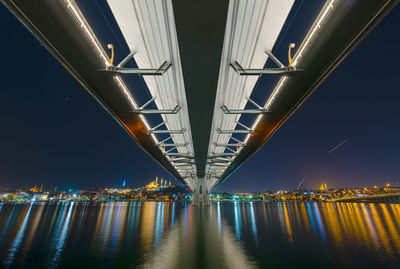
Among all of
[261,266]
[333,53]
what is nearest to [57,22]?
[333,53]

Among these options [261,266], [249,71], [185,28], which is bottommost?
[261,266]

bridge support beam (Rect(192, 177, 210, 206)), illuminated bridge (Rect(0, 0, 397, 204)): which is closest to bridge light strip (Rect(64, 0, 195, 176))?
illuminated bridge (Rect(0, 0, 397, 204))

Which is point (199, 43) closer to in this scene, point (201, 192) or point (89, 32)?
point (89, 32)

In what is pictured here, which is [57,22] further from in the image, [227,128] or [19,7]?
[227,128]

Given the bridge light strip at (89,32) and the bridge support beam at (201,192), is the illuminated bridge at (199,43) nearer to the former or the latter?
the bridge light strip at (89,32)

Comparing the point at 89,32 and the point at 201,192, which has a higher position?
the point at 201,192

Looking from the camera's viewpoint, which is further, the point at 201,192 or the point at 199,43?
the point at 201,192

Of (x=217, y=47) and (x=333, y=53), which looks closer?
(x=217, y=47)

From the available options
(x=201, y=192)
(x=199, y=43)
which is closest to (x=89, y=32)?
(x=199, y=43)

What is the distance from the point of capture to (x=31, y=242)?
12547 millimetres

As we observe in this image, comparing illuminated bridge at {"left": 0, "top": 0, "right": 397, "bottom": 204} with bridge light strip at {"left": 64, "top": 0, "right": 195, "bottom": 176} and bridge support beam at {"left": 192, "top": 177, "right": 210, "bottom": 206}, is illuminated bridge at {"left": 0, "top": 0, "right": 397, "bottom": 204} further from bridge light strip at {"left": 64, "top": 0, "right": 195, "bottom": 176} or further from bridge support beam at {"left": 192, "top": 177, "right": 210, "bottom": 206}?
bridge support beam at {"left": 192, "top": 177, "right": 210, "bottom": 206}

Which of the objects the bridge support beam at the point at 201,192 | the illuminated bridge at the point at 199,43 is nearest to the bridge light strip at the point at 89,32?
the illuminated bridge at the point at 199,43

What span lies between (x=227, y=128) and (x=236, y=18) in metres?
12.3

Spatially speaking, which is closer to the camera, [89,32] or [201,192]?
[89,32]
